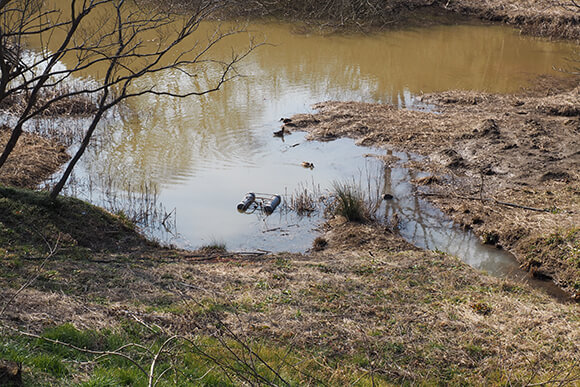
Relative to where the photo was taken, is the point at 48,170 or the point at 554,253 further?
the point at 48,170

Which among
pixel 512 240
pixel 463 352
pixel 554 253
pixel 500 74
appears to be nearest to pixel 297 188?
pixel 512 240

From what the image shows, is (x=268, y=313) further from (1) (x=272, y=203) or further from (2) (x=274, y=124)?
(2) (x=274, y=124)

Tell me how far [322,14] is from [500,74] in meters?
10.1

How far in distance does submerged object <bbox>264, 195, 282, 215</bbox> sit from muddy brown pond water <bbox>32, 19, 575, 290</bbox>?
0.12 meters

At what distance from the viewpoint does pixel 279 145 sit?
45.1 feet

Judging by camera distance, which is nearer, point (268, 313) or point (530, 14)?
point (268, 313)

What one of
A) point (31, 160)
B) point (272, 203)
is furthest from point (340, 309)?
point (31, 160)

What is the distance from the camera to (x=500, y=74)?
Answer: 19.8m

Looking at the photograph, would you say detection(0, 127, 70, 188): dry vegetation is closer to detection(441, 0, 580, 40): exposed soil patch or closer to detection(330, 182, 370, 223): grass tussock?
detection(330, 182, 370, 223): grass tussock

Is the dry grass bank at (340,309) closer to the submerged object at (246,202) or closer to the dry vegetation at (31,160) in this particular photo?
the submerged object at (246,202)

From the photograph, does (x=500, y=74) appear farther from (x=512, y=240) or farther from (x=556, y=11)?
(x=512, y=240)

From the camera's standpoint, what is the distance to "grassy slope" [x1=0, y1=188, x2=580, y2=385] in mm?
4530

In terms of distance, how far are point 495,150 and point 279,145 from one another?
16.3ft

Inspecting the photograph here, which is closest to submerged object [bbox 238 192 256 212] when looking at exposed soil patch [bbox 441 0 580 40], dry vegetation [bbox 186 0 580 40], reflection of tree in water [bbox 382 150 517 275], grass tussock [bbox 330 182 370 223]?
grass tussock [bbox 330 182 370 223]
